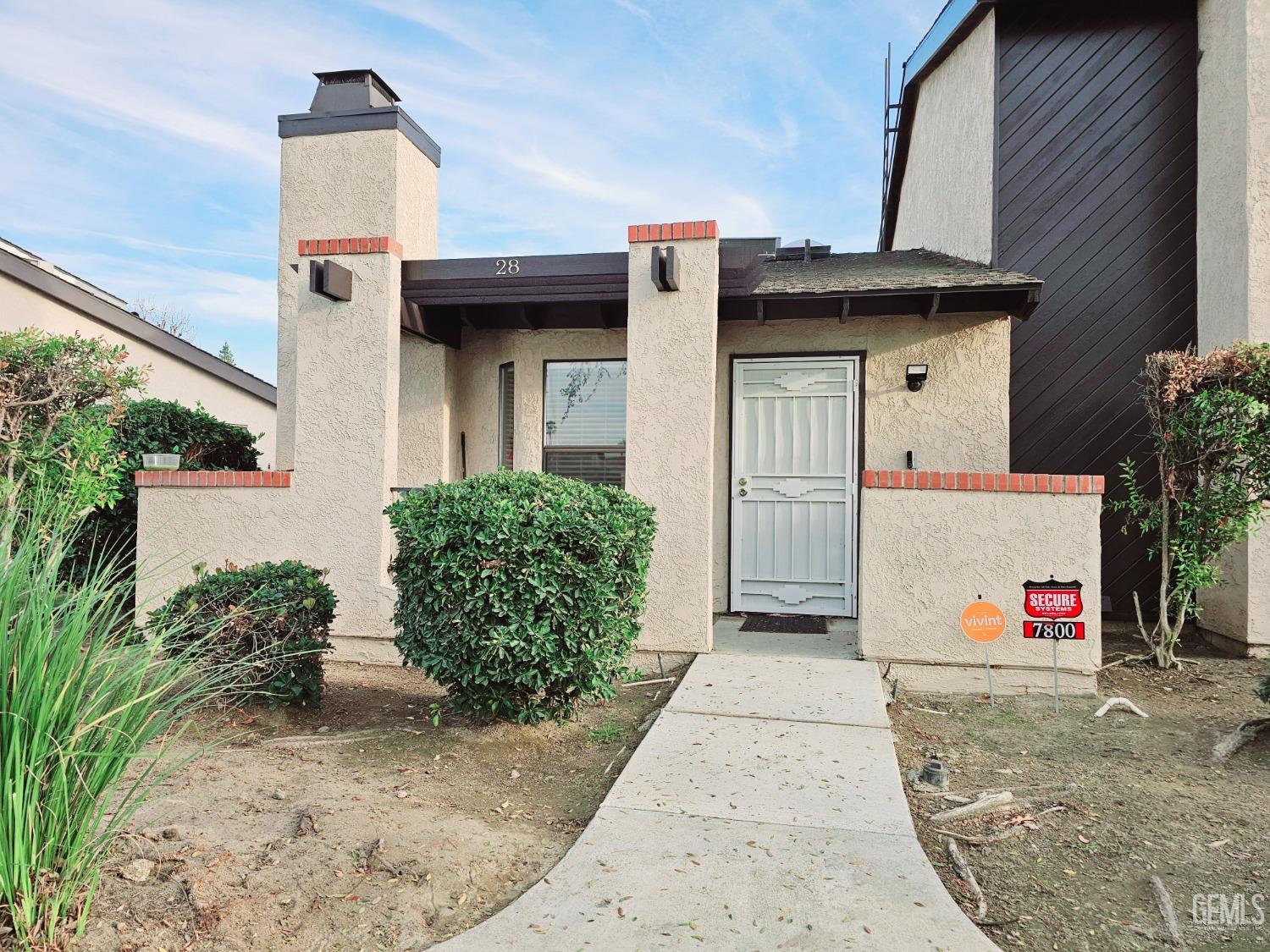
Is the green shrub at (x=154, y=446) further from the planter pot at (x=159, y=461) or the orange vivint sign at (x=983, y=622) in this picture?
the orange vivint sign at (x=983, y=622)

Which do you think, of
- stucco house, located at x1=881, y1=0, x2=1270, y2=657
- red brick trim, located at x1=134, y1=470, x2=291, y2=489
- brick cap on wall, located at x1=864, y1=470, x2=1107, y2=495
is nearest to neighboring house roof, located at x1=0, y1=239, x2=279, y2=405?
red brick trim, located at x1=134, y1=470, x2=291, y2=489

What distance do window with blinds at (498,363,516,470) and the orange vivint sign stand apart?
4.18 m

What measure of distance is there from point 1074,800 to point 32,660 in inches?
155

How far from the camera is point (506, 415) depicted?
7391mm

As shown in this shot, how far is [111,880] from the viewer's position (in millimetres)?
2287

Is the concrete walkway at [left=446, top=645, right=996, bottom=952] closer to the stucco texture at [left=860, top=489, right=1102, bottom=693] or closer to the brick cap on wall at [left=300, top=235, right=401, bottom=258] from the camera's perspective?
the stucco texture at [left=860, top=489, right=1102, bottom=693]

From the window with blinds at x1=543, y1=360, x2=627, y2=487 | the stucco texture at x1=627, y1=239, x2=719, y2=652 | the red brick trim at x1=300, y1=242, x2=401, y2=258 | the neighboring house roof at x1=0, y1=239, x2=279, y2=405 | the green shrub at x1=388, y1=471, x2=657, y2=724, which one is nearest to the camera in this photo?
the green shrub at x1=388, y1=471, x2=657, y2=724

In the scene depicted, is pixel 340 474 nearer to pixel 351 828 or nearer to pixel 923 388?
pixel 351 828

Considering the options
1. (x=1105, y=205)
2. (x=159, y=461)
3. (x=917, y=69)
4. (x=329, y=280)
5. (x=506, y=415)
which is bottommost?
(x=159, y=461)

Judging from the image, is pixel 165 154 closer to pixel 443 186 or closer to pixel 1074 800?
pixel 443 186

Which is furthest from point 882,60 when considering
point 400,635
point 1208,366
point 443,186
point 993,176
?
point 400,635

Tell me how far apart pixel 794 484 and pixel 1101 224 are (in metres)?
3.74

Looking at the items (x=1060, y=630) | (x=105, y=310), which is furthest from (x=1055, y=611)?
(x=105, y=310)

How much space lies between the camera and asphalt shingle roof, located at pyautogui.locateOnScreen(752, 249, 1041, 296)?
607cm
